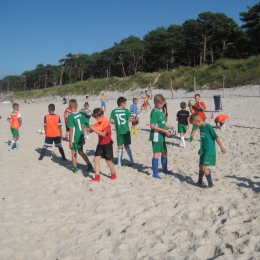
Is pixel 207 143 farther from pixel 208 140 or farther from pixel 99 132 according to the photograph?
pixel 99 132

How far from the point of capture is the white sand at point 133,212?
3.35m

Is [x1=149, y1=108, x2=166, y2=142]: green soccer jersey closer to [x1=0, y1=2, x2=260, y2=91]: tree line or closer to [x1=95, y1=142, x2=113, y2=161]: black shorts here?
[x1=95, y1=142, x2=113, y2=161]: black shorts

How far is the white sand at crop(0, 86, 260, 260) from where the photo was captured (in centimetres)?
335

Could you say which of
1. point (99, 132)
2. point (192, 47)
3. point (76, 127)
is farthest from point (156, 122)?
point (192, 47)

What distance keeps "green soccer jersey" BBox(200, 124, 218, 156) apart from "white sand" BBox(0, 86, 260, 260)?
0.69m

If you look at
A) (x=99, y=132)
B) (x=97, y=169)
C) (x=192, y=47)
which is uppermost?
(x=192, y=47)

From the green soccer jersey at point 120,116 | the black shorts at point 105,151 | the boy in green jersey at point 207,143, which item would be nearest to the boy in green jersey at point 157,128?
the boy in green jersey at point 207,143

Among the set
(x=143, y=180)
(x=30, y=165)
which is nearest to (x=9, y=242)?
(x=143, y=180)

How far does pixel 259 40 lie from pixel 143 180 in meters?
41.2

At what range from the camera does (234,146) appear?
861cm

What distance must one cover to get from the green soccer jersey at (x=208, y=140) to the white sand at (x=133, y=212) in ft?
2.25

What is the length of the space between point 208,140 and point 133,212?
1.84 m

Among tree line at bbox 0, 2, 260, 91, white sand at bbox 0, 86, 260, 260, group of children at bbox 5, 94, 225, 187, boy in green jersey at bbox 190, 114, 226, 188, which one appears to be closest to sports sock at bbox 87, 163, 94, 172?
group of children at bbox 5, 94, 225, 187

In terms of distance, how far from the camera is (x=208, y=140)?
201 inches
